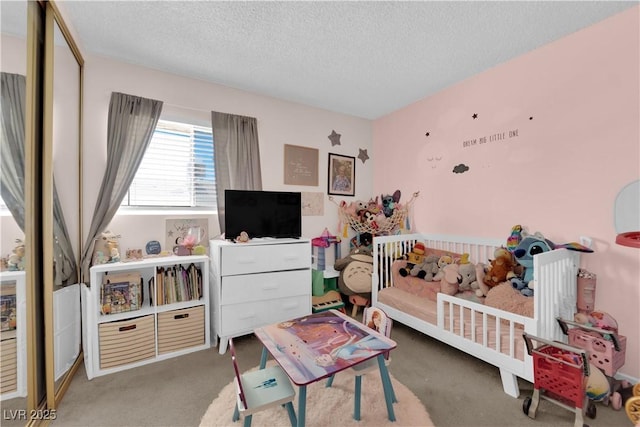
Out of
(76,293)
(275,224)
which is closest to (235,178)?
(275,224)

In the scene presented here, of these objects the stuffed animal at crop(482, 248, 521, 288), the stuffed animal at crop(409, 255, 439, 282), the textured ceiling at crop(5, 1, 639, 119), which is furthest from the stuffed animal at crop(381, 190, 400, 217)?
the stuffed animal at crop(482, 248, 521, 288)

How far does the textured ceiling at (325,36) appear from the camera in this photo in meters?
1.77

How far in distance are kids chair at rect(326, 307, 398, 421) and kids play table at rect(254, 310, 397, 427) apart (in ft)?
0.20

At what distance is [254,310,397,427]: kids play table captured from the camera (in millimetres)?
1247

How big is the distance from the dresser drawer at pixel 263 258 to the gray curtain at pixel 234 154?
1.88 ft

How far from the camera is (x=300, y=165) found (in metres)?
3.31

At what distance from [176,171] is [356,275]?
2.15m

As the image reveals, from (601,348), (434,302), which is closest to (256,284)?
(434,302)

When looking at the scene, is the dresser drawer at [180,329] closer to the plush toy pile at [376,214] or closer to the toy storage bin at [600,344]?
the plush toy pile at [376,214]

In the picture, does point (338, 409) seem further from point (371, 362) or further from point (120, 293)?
point (120, 293)

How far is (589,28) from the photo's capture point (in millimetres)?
1965

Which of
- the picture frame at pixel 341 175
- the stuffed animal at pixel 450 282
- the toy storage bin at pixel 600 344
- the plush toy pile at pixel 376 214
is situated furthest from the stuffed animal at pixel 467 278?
the picture frame at pixel 341 175

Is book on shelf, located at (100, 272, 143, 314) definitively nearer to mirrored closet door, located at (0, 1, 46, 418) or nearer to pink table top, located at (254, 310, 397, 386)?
mirrored closet door, located at (0, 1, 46, 418)

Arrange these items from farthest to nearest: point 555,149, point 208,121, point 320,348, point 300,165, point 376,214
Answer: point 376,214 → point 300,165 → point 208,121 → point 555,149 → point 320,348
